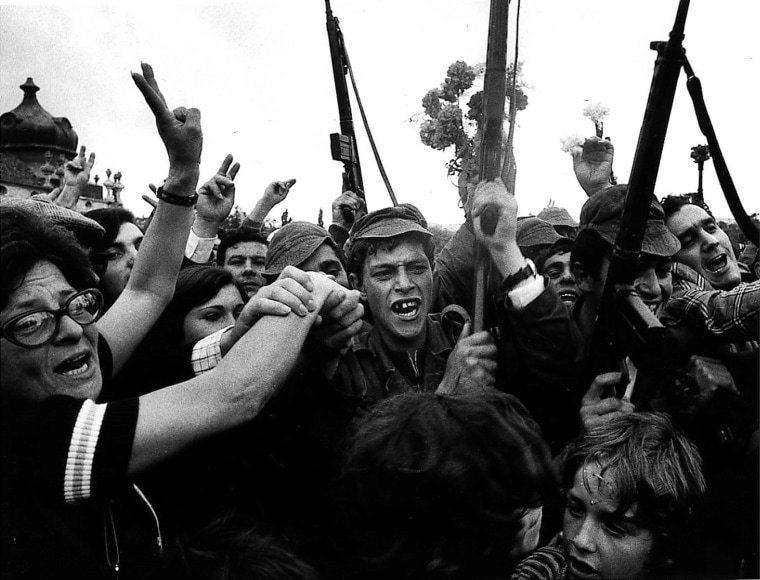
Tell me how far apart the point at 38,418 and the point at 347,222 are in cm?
148

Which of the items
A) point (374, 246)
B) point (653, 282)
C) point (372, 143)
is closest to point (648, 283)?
point (653, 282)

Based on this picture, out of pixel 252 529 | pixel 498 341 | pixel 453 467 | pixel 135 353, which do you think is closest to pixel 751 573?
pixel 498 341

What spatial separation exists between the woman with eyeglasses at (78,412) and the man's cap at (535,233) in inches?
38.1

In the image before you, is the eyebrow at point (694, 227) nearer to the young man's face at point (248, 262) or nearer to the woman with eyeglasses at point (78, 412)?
the woman with eyeglasses at point (78, 412)

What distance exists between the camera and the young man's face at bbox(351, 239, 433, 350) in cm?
198

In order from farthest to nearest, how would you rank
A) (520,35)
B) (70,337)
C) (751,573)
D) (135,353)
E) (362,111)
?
(362,111)
(520,35)
(751,573)
(135,353)
(70,337)

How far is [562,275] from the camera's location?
221 centimetres

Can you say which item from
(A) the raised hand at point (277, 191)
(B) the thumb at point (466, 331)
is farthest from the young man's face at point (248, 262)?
(B) the thumb at point (466, 331)

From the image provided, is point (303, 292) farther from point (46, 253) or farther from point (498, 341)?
point (498, 341)

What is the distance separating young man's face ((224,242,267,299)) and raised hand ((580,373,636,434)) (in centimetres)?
141

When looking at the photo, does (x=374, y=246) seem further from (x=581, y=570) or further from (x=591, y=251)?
(x=581, y=570)

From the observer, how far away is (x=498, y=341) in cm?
181

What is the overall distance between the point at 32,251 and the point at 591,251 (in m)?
1.43

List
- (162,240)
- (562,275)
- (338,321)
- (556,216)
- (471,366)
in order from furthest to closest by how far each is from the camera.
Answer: (556,216)
(562,275)
(471,366)
(162,240)
(338,321)
